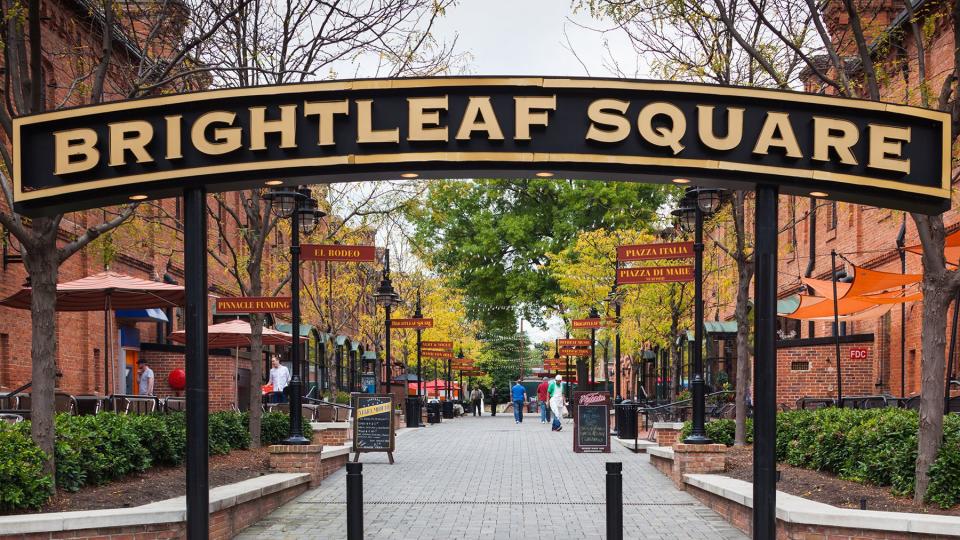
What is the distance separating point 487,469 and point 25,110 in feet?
36.2

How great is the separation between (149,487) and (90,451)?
2.53ft

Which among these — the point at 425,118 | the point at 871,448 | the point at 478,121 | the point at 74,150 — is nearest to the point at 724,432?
the point at 871,448

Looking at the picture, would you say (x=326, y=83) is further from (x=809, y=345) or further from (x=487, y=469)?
(x=809, y=345)

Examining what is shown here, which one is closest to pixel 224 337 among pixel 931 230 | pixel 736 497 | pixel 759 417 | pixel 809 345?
pixel 809 345

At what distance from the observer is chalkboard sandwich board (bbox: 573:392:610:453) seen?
870 inches

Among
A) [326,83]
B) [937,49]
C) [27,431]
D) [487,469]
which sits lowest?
[487,469]

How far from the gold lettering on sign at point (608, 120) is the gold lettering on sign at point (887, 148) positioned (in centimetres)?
179

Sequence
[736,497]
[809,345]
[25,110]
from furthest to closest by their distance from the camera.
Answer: [809,345], [736,497], [25,110]

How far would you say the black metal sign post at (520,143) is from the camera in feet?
26.1

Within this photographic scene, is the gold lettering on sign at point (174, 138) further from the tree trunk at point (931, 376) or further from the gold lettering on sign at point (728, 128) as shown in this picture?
the tree trunk at point (931, 376)

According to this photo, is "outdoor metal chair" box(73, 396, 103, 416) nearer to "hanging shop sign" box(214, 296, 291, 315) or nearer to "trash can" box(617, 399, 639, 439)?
"hanging shop sign" box(214, 296, 291, 315)

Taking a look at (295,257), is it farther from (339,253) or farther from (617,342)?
(617,342)

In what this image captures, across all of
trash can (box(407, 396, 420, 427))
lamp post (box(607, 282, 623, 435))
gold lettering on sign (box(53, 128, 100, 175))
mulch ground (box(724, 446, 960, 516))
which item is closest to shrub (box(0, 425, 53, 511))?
gold lettering on sign (box(53, 128, 100, 175))

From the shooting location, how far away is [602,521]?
12883mm
